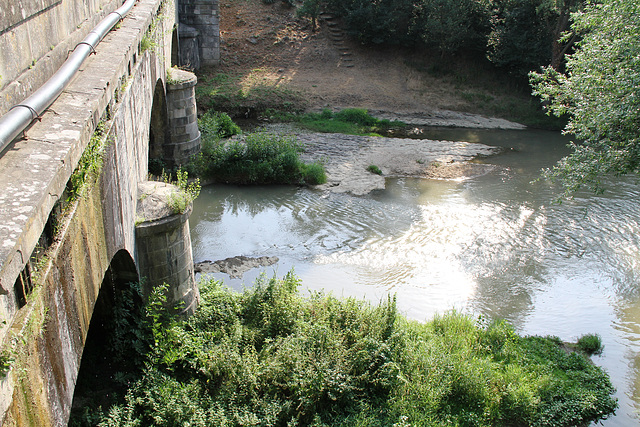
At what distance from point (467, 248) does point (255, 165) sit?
6.33 meters

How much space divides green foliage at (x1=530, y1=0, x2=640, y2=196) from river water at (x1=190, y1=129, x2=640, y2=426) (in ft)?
8.19

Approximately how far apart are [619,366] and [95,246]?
834 cm

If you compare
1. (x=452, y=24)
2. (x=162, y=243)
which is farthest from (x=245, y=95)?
(x=162, y=243)

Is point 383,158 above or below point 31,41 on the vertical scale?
below

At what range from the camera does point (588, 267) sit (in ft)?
37.2

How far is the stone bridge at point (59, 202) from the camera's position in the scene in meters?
2.50

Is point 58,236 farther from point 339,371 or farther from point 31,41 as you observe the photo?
point 339,371

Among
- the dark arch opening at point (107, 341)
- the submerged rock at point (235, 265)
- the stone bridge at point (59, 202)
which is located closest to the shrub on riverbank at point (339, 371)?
the dark arch opening at point (107, 341)

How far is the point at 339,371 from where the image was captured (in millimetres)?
7055

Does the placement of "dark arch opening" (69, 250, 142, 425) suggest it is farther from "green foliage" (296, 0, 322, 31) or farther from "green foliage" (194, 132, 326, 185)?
"green foliage" (296, 0, 322, 31)

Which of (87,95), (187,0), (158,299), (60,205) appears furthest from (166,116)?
(187,0)

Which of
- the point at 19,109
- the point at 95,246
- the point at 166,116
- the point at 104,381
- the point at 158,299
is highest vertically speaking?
the point at 19,109

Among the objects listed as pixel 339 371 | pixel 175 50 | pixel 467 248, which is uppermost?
pixel 175 50

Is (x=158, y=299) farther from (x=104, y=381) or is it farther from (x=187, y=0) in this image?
(x=187, y=0)
